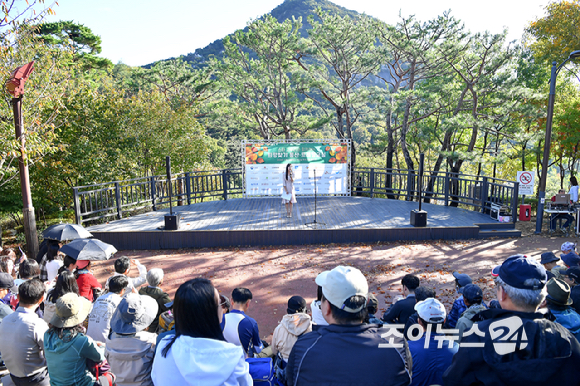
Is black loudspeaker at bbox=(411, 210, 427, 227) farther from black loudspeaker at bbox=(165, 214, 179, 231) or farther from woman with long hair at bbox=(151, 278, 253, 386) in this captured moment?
woman with long hair at bbox=(151, 278, 253, 386)

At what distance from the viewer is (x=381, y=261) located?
8789mm

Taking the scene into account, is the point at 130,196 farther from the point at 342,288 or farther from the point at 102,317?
the point at 342,288

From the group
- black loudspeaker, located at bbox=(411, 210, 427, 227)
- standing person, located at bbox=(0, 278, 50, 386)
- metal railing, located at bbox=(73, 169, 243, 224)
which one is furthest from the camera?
metal railing, located at bbox=(73, 169, 243, 224)

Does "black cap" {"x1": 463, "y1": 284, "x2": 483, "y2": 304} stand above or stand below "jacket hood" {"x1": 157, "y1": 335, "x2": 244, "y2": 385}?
below

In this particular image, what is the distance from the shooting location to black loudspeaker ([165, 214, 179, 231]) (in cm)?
1035

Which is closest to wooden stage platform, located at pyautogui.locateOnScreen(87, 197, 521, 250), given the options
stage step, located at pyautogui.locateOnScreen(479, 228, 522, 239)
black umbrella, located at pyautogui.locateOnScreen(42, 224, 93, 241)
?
stage step, located at pyautogui.locateOnScreen(479, 228, 522, 239)

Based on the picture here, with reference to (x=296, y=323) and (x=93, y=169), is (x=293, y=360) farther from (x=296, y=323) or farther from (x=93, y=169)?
(x=93, y=169)

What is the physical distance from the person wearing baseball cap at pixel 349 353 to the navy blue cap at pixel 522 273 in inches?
25.4

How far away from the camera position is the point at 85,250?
202 inches

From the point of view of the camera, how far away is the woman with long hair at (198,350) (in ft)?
5.77

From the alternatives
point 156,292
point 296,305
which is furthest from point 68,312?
point 296,305

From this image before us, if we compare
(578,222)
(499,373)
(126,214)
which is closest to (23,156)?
(126,214)

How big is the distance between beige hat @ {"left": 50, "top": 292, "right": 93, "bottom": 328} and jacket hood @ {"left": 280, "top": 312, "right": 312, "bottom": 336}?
5.49 feet

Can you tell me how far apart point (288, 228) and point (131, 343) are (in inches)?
309
